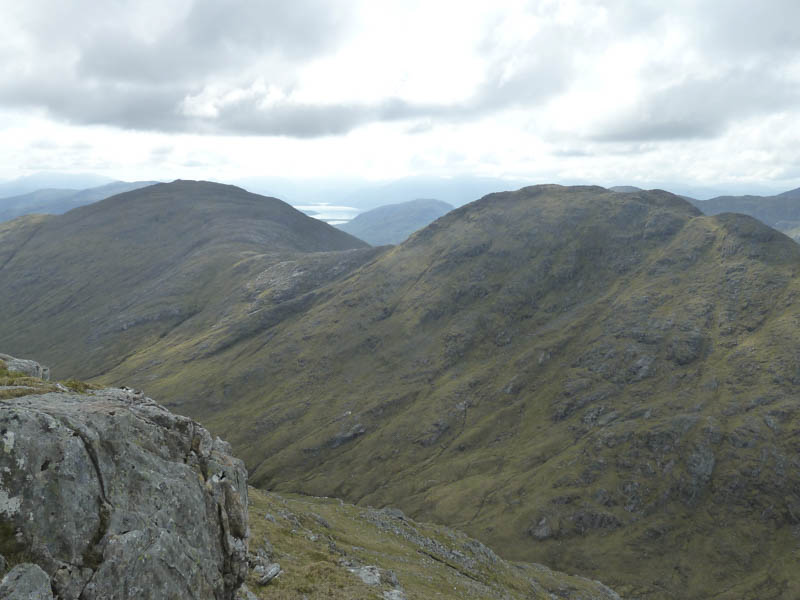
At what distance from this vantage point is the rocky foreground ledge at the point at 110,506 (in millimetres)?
17641

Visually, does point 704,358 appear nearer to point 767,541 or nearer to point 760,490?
point 760,490

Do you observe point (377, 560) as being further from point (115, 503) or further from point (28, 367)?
point (115, 503)

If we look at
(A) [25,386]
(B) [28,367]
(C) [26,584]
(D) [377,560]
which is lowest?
(D) [377,560]

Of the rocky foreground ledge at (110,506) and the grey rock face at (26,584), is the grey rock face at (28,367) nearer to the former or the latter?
the rocky foreground ledge at (110,506)

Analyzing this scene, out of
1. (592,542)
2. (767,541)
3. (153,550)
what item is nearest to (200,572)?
(153,550)

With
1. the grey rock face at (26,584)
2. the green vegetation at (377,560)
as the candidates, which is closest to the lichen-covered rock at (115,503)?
the grey rock face at (26,584)

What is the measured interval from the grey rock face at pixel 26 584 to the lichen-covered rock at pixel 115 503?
0.40m

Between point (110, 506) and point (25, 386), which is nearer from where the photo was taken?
point (110, 506)

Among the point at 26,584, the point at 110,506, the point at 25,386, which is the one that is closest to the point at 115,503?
the point at 110,506

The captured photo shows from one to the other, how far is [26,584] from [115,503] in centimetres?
424

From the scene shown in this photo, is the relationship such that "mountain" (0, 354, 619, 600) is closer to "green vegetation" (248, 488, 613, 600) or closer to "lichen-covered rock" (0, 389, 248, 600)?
"lichen-covered rock" (0, 389, 248, 600)

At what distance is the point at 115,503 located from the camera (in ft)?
67.6

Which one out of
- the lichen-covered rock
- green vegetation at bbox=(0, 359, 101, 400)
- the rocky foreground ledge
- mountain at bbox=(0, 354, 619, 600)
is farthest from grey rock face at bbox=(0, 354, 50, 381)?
the lichen-covered rock

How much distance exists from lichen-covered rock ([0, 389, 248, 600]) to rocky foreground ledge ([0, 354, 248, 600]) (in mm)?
41
